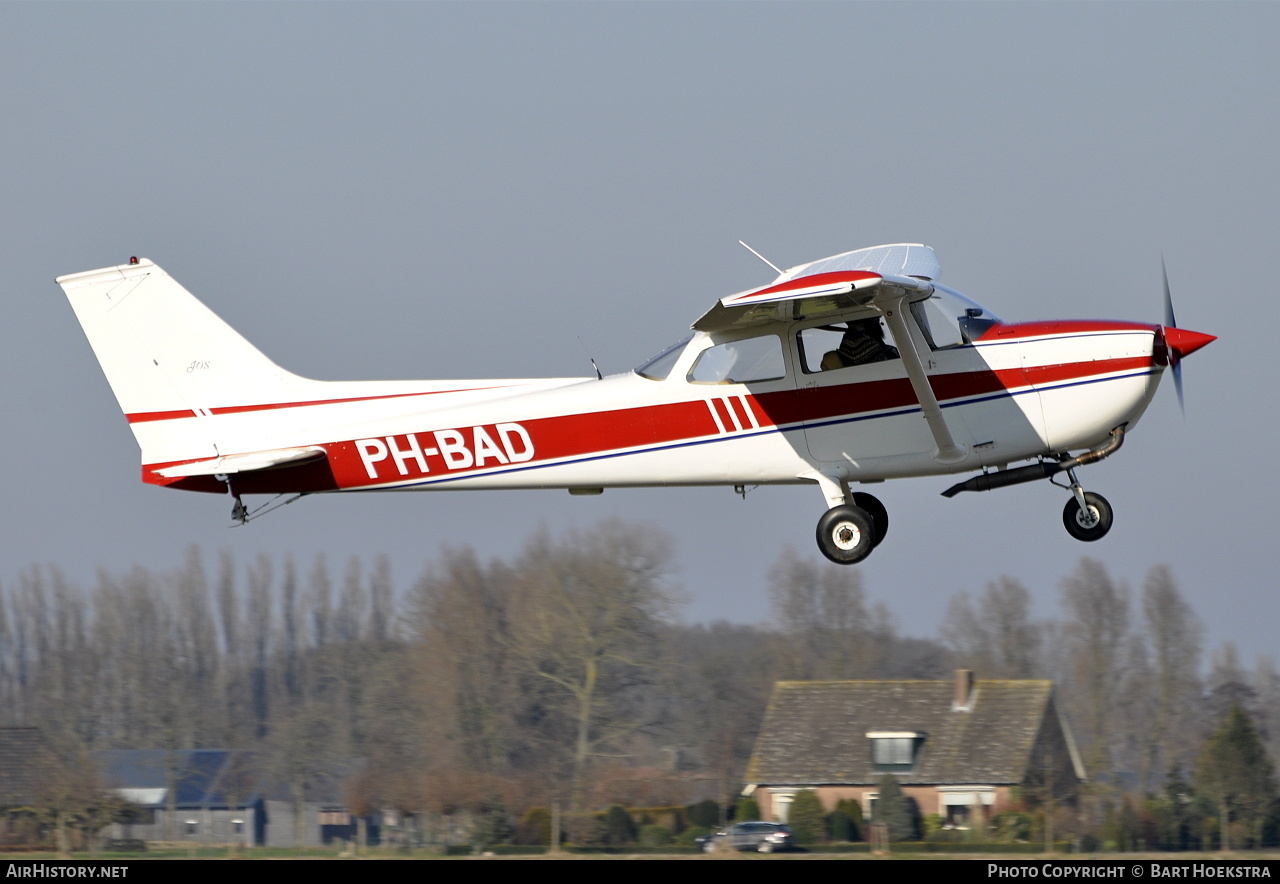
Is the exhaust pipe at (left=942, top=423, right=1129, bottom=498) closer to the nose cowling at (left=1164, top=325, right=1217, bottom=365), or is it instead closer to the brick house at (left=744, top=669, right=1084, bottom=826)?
the nose cowling at (left=1164, top=325, right=1217, bottom=365)

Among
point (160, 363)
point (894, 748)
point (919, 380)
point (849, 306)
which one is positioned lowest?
point (894, 748)

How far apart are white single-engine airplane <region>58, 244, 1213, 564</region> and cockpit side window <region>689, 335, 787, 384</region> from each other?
1cm

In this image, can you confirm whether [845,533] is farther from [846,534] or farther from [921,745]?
[921,745]

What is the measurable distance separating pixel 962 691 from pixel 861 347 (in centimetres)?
2299

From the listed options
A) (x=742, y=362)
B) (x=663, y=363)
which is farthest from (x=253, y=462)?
(x=742, y=362)

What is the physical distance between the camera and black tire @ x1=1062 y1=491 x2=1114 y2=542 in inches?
457

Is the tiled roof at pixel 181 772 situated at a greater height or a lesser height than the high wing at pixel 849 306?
lesser

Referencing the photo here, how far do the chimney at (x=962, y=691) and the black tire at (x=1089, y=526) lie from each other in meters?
21.6

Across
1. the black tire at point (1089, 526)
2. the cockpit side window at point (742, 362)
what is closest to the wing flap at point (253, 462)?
the cockpit side window at point (742, 362)

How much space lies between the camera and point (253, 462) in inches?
482

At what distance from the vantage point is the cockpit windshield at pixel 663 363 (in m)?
11.8

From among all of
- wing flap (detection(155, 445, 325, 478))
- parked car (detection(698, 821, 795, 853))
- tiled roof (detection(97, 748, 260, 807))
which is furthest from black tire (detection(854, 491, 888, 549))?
tiled roof (detection(97, 748, 260, 807))

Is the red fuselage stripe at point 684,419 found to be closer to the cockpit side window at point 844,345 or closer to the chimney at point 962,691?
the cockpit side window at point 844,345

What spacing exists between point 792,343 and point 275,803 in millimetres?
25276
